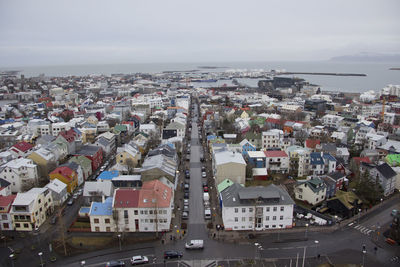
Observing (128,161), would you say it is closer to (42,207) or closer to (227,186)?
(42,207)

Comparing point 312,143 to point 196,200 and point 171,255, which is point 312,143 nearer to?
point 196,200

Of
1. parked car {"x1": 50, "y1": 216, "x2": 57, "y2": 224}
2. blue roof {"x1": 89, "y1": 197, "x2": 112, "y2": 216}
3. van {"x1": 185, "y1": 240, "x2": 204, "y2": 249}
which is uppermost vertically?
blue roof {"x1": 89, "y1": 197, "x2": 112, "y2": 216}

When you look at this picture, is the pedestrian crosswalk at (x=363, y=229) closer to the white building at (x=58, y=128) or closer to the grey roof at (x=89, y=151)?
the grey roof at (x=89, y=151)

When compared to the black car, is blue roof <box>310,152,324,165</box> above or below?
above

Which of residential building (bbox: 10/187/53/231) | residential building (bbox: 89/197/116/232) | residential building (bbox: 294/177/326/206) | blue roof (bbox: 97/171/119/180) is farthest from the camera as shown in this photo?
blue roof (bbox: 97/171/119/180)

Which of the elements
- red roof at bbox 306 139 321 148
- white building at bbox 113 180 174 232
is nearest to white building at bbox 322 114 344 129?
red roof at bbox 306 139 321 148

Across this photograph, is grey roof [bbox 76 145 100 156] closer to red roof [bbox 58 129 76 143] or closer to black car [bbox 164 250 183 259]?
red roof [bbox 58 129 76 143]

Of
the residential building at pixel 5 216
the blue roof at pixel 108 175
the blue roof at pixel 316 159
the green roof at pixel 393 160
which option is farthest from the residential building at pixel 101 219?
the green roof at pixel 393 160

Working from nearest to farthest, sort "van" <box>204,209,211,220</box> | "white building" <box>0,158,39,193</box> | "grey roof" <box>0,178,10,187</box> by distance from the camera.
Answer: "van" <box>204,209,211,220</box> < "grey roof" <box>0,178,10,187</box> < "white building" <box>0,158,39,193</box>

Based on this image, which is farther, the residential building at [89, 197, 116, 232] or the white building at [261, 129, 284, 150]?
the white building at [261, 129, 284, 150]
